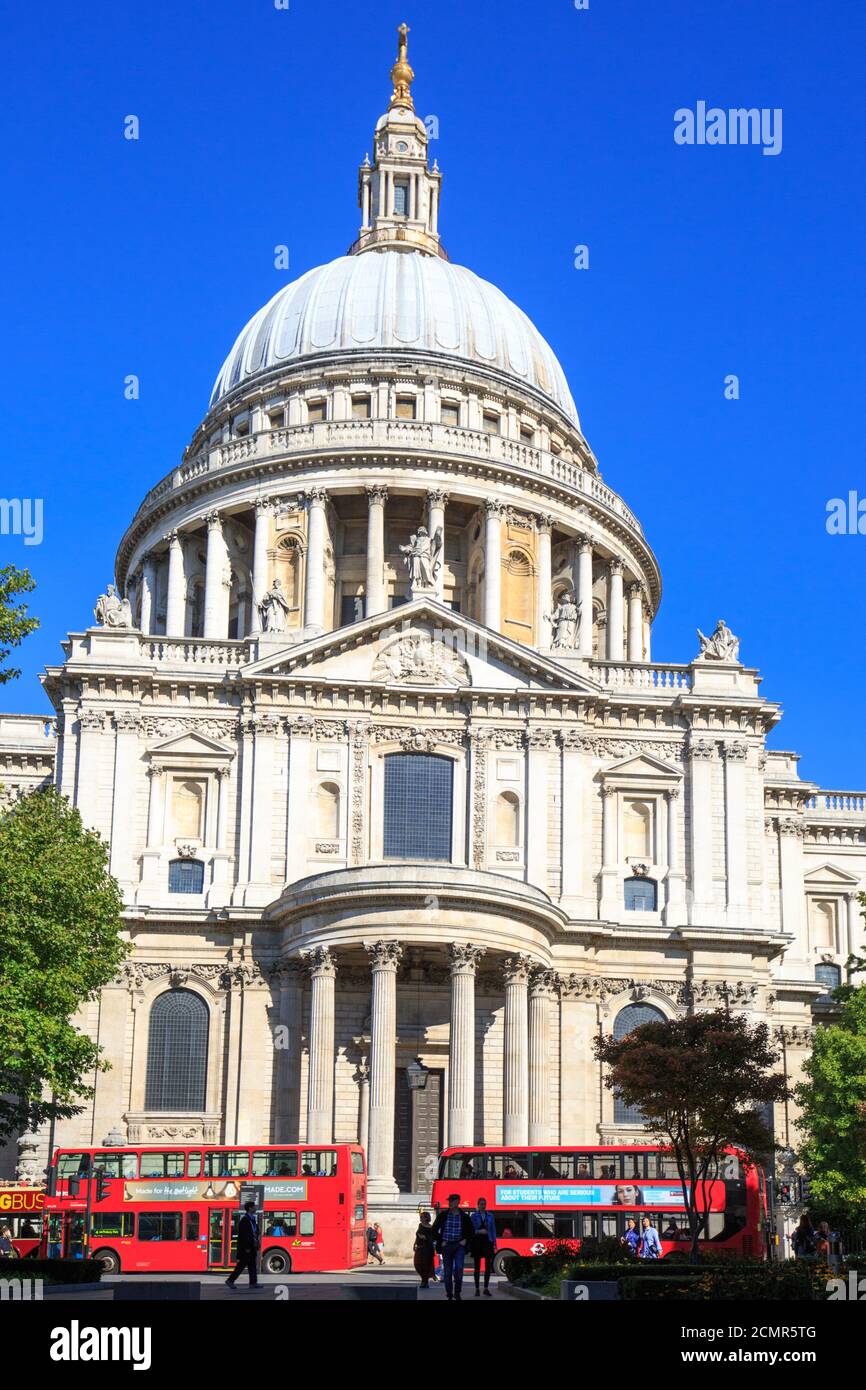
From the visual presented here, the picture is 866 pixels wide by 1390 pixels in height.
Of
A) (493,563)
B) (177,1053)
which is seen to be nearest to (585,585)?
(493,563)

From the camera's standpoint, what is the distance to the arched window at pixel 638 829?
6831cm

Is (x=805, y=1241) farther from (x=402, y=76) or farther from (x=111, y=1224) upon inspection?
(x=402, y=76)

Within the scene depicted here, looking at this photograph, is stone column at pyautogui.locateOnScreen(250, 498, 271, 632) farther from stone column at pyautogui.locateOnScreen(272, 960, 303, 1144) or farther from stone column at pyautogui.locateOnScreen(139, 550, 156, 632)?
stone column at pyautogui.locateOnScreen(272, 960, 303, 1144)

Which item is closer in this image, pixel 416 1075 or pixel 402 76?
pixel 416 1075

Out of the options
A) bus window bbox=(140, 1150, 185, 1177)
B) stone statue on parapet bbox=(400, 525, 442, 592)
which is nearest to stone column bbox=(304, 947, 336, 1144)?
bus window bbox=(140, 1150, 185, 1177)

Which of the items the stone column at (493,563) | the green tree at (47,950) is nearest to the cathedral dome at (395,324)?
the stone column at (493,563)

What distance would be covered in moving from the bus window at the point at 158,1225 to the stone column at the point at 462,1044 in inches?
474

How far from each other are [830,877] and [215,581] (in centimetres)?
3126

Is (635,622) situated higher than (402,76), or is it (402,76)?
(402,76)

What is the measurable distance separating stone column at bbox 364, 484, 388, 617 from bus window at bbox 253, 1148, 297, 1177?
36.7m

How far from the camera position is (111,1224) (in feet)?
158

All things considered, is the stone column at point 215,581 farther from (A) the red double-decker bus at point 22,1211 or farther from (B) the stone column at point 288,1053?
(A) the red double-decker bus at point 22,1211

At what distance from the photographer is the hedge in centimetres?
3334

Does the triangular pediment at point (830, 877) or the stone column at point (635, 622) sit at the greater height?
the stone column at point (635, 622)
